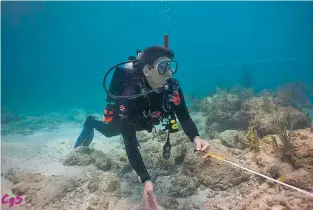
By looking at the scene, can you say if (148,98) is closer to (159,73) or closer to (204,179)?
(159,73)

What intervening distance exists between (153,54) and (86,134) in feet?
12.7

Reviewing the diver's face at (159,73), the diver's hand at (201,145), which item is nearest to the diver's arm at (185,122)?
the diver's hand at (201,145)

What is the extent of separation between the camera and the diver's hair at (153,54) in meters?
3.67

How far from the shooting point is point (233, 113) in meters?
7.61

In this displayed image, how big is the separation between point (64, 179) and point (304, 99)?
12877 millimetres

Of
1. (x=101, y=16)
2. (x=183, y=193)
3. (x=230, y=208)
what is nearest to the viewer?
(x=230, y=208)

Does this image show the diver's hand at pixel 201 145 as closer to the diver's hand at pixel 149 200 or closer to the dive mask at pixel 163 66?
the diver's hand at pixel 149 200

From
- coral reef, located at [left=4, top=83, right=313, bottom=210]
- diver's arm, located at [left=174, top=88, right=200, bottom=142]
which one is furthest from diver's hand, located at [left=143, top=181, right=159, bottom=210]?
diver's arm, located at [left=174, top=88, right=200, bottom=142]

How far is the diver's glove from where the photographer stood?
644 centimetres

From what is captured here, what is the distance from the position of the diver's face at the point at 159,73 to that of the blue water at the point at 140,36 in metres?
82.8

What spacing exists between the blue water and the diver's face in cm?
8280

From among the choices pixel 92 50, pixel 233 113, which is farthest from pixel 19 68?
pixel 233 113

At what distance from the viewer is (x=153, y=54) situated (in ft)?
12.1

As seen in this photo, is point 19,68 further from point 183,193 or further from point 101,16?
point 183,193
